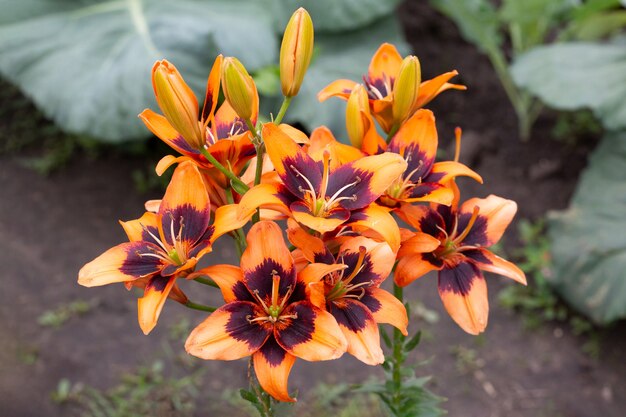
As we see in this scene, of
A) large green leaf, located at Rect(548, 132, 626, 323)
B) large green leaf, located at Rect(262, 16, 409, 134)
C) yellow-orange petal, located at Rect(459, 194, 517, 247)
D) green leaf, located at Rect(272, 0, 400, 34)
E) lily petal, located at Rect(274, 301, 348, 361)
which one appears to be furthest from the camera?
green leaf, located at Rect(272, 0, 400, 34)

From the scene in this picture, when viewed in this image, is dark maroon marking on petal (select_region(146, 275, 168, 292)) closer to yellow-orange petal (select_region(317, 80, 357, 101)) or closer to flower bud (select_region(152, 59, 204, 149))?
flower bud (select_region(152, 59, 204, 149))

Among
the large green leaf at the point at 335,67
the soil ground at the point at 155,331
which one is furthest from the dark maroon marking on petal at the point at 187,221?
the large green leaf at the point at 335,67

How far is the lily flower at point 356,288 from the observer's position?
36.8 inches

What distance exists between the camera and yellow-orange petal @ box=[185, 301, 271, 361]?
0.91m

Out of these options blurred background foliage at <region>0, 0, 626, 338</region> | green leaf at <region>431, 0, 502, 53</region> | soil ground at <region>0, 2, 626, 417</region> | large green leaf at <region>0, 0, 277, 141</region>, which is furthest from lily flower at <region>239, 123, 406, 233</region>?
green leaf at <region>431, 0, 502, 53</region>

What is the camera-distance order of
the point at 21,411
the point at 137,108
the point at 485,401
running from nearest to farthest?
1. the point at 21,411
2. the point at 485,401
3. the point at 137,108

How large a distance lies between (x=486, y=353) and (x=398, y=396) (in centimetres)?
151

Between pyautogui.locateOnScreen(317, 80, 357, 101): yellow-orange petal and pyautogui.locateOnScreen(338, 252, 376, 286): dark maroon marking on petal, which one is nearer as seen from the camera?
pyautogui.locateOnScreen(338, 252, 376, 286): dark maroon marking on petal

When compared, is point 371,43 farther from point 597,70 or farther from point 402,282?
point 402,282

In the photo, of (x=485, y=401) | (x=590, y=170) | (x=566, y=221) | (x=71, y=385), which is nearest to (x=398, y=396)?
(x=485, y=401)

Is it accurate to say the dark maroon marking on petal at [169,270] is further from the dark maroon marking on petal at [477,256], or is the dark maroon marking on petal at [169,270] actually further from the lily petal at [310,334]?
the dark maroon marking on petal at [477,256]

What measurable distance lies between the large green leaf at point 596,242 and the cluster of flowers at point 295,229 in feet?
5.66

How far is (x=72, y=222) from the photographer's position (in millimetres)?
3020

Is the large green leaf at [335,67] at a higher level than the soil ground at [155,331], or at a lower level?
higher
